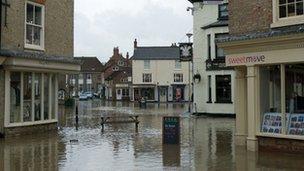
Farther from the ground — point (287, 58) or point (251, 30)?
point (251, 30)

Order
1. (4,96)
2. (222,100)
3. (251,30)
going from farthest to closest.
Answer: (222,100) < (4,96) < (251,30)

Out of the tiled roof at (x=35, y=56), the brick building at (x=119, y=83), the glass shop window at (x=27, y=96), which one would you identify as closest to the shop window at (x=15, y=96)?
the glass shop window at (x=27, y=96)

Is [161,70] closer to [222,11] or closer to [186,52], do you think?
[186,52]

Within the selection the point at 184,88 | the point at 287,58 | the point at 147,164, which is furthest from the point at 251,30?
the point at 184,88

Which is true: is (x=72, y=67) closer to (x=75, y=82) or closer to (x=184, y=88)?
(x=184, y=88)

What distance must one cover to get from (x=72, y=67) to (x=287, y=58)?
39.8ft

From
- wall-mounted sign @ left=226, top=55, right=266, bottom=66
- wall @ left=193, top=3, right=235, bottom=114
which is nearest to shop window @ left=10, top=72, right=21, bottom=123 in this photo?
wall-mounted sign @ left=226, top=55, right=266, bottom=66

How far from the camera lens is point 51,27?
23922 mm

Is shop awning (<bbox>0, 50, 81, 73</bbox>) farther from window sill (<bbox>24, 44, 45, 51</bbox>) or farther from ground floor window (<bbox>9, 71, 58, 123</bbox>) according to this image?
ground floor window (<bbox>9, 71, 58, 123</bbox>)

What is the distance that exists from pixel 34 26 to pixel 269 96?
446 inches

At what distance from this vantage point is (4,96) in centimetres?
2083

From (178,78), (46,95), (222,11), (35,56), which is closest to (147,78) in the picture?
(178,78)

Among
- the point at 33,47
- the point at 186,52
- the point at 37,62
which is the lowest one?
the point at 37,62

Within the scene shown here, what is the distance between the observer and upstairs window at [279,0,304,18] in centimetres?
1577
